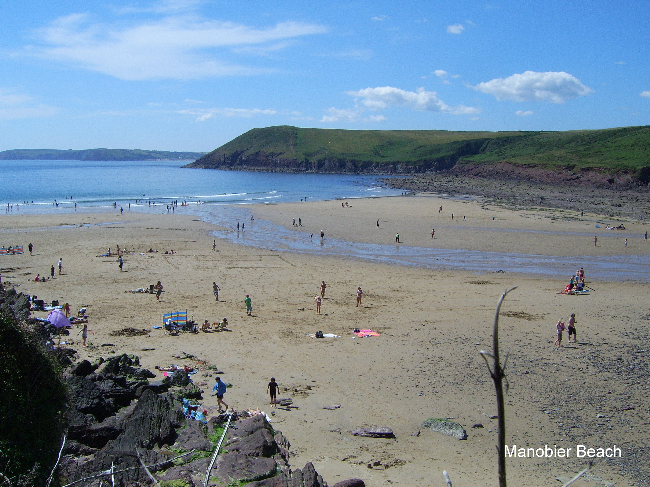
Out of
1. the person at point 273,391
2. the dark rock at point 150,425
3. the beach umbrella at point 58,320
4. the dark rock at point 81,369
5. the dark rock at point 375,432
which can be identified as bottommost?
the dark rock at point 375,432

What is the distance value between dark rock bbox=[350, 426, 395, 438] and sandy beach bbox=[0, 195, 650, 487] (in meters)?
0.26

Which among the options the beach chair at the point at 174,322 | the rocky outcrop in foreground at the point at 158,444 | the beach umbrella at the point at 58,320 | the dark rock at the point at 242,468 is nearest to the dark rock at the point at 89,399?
the rocky outcrop in foreground at the point at 158,444

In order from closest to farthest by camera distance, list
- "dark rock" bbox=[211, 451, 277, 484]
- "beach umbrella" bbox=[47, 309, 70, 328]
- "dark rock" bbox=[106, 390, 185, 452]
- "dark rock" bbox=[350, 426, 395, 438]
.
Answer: "dark rock" bbox=[211, 451, 277, 484]
"dark rock" bbox=[106, 390, 185, 452]
"dark rock" bbox=[350, 426, 395, 438]
"beach umbrella" bbox=[47, 309, 70, 328]

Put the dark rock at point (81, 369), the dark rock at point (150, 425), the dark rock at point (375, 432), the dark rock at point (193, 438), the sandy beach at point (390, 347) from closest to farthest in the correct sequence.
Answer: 1. the dark rock at point (150, 425)
2. the dark rock at point (193, 438)
3. the sandy beach at point (390, 347)
4. the dark rock at point (375, 432)
5. the dark rock at point (81, 369)

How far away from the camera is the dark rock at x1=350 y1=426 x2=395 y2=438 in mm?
12607

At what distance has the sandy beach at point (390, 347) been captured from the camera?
39.5 ft

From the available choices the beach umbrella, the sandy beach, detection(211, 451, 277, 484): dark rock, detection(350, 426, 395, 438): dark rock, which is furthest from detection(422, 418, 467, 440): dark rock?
the beach umbrella

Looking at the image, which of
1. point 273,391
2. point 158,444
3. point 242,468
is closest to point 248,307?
point 273,391

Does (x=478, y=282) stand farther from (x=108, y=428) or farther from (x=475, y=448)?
(x=108, y=428)

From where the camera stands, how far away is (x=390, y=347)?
1911 centimetres

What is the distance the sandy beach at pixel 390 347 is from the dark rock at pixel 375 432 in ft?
0.86

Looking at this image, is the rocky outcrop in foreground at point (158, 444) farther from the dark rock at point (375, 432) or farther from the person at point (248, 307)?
A: the person at point (248, 307)

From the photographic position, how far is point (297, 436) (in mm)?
12516

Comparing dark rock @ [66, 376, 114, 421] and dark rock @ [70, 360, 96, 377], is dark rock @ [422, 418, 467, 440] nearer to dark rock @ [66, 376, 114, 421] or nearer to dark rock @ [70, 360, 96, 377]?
dark rock @ [66, 376, 114, 421]
